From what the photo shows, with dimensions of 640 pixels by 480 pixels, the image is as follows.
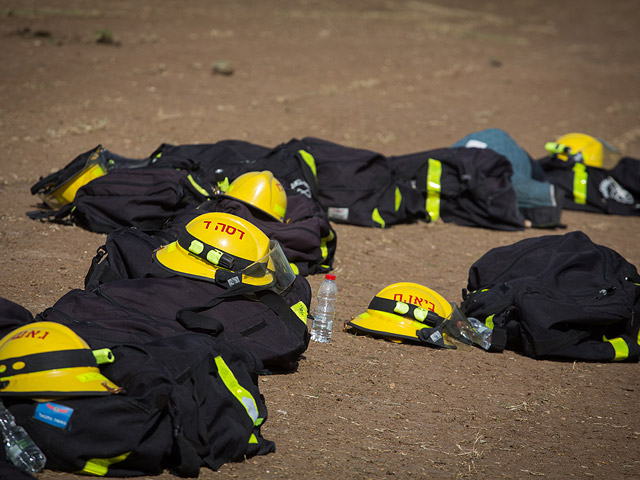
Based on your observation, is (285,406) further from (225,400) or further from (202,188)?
(202,188)

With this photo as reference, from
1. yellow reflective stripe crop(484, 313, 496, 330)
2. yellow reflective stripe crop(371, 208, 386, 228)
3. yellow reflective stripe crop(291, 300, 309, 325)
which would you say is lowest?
yellow reflective stripe crop(371, 208, 386, 228)

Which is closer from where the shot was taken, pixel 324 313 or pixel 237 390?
pixel 237 390

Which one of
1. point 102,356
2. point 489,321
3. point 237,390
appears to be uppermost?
point 102,356

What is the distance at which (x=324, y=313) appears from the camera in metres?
5.34

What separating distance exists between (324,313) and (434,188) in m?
3.26

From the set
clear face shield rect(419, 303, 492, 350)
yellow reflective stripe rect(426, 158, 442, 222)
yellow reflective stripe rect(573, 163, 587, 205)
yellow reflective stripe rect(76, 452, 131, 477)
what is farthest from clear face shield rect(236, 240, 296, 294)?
yellow reflective stripe rect(573, 163, 587, 205)

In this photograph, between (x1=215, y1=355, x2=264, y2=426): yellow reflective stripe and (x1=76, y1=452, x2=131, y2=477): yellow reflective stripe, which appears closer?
(x1=76, y1=452, x2=131, y2=477): yellow reflective stripe

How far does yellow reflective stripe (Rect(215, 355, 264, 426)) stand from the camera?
3.56 metres

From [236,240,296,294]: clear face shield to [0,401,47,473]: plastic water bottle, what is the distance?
62.1 inches

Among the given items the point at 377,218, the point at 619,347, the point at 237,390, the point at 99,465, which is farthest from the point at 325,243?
the point at 99,465

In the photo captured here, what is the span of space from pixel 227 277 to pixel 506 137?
5556mm

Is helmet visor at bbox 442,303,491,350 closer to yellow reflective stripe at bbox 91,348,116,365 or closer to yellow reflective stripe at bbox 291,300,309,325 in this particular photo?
yellow reflective stripe at bbox 291,300,309,325

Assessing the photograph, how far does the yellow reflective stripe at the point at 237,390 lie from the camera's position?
11.7 feet

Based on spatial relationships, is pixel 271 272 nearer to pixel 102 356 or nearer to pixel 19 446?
pixel 102 356
